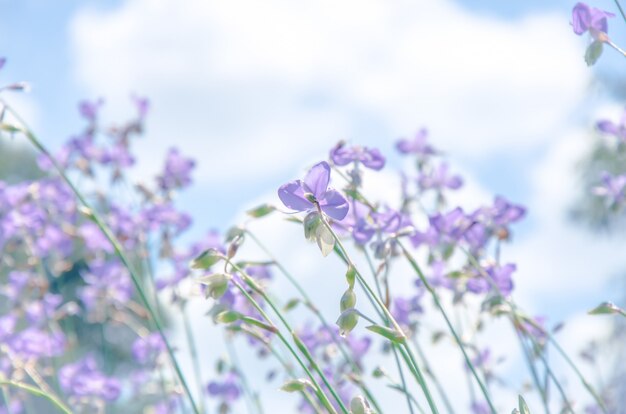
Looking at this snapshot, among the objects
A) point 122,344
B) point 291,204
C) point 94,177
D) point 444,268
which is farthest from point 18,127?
point 122,344

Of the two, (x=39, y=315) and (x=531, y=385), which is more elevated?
(x=39, y=315)

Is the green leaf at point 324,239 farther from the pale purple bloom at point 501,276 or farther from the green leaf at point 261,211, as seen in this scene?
the pale purple bloom at point 501,276

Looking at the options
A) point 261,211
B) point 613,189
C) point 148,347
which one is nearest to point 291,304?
point 261,211

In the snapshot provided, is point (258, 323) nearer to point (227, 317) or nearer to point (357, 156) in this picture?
point (227, 317)

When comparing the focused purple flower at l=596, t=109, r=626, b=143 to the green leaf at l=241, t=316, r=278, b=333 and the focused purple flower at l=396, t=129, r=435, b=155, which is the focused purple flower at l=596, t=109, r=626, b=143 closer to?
the focused purple flower at l=396, t=129, r=435, b=155

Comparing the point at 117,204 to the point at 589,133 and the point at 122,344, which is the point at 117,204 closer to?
the point at 589,133

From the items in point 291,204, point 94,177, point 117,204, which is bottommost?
point 291,204

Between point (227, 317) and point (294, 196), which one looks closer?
point (294, 196)
